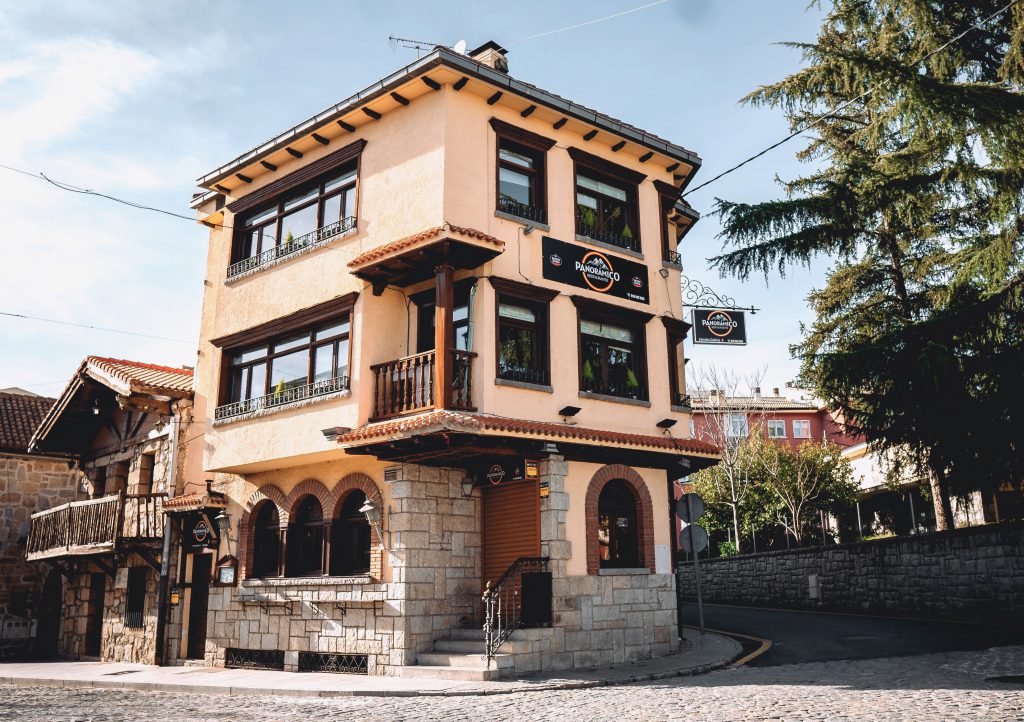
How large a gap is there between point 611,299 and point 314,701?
9.22 m

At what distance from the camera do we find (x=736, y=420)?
4372 centimetres

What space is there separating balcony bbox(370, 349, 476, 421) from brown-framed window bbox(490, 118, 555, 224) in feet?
10.8

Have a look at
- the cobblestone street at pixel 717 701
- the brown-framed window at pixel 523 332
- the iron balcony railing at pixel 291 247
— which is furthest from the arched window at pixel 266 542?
the brown-framed window at pixel 523 332

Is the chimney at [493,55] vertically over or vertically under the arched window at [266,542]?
over

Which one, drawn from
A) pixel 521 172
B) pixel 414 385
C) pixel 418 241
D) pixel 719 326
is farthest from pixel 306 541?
pixel 719 326

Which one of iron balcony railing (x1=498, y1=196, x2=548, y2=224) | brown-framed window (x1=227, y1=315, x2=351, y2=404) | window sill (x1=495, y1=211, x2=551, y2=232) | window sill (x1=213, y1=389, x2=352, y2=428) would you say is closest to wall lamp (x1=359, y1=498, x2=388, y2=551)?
window sill (x1=213, y1=389, x2=352, y2=428)

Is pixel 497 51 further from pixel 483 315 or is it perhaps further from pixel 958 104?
pixel 958 104

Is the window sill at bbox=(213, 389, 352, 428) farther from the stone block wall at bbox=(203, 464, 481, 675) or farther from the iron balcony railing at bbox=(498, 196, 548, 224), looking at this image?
the iron balcony railing at bbox=(498, 196, 548, 224)

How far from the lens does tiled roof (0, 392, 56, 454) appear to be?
1015 inches

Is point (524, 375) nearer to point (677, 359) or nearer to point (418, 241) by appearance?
point (418, 241)

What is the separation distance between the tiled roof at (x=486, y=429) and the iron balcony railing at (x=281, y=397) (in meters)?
1.51

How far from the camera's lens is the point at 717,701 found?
1027 cm

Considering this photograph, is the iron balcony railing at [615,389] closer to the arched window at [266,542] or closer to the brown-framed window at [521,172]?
the brown-framed window at [521,172]

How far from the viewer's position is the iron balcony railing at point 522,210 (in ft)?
52.1
